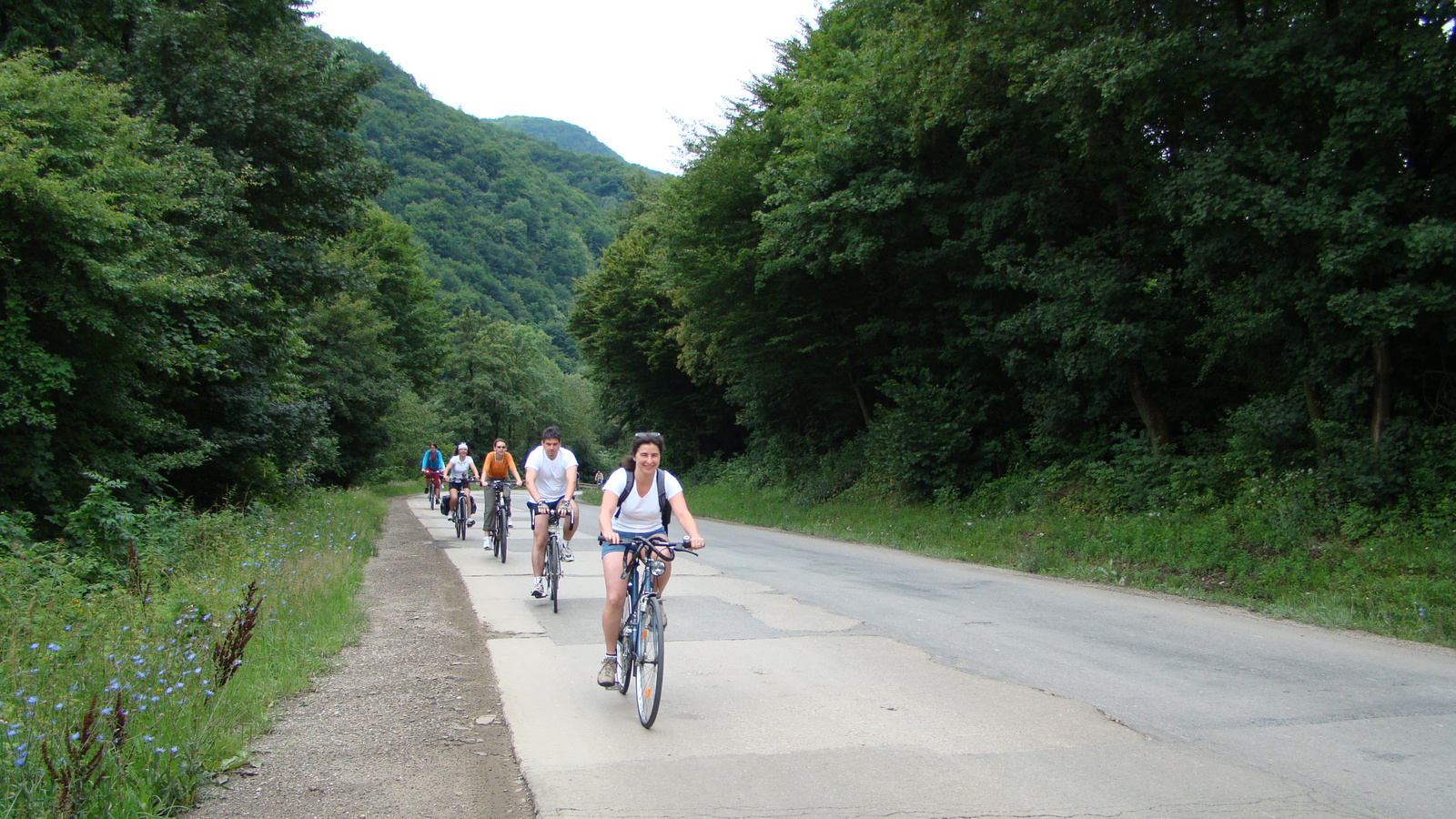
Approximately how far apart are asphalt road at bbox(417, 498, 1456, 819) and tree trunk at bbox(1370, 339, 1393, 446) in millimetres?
3951

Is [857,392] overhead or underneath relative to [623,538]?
overhead

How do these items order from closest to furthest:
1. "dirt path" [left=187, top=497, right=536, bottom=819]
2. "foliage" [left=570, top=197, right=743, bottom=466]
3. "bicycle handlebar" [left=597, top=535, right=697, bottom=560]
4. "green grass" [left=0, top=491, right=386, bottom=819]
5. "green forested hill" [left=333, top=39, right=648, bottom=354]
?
"green grass" [left=0, top=491, right=386, bottom=819] → "dirt path" [left=187, top=497, right=536, bottom=819] → "bicycle handlebar" [left=597, top=535, right=697, bottom=560] → "foliage" [left=570, top=197, right=743, bottom=466] → "green forested hill" [left=333, top=39, right=648, bottom=354]

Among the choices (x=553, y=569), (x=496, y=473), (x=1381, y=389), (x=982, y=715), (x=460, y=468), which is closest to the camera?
(x=982, y=715)

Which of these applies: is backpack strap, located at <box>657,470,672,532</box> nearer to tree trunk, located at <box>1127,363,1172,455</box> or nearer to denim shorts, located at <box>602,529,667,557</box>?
denim shorts, located at <box>602,529,667,557</box>

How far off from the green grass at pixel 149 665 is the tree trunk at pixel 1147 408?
12.5 meters

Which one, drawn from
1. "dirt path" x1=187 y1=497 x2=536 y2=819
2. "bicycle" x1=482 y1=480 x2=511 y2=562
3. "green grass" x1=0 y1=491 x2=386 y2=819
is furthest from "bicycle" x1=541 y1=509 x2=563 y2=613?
"bicycle" x1=482 y1=480 x2=511 y2=562

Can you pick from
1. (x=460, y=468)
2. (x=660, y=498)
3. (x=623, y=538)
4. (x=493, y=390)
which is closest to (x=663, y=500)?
(x=660, y=498)

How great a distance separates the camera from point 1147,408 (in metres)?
16.1

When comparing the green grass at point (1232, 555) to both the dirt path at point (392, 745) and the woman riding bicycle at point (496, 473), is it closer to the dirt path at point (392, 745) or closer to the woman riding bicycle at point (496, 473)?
the woman riding bicycle at point (496, 473)

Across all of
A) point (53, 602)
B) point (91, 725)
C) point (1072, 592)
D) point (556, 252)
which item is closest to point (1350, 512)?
point (1072, 592)

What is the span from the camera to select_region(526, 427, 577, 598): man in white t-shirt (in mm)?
9805

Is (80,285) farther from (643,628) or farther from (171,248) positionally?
(643,628)

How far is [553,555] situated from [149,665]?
4660mm

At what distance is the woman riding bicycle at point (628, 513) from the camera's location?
6.07m
